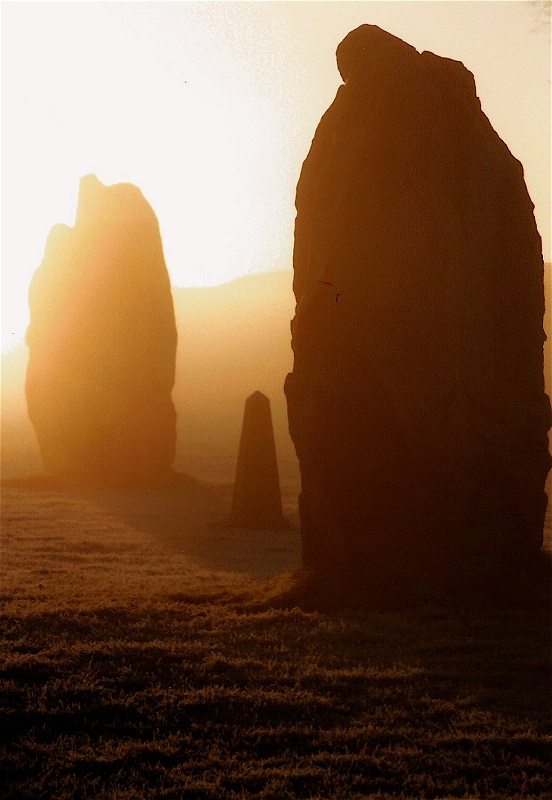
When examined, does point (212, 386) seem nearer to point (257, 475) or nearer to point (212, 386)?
point (212, 386)

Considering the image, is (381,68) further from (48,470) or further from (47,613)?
(48,470)

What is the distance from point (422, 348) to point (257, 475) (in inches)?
373

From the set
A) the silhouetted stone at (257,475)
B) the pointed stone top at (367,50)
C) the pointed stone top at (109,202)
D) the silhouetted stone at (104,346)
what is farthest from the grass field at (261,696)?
the pointed stone top at (109,202)

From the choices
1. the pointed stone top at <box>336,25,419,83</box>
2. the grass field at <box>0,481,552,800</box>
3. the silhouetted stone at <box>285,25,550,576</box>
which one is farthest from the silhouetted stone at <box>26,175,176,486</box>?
the silhouetted stone at <box>285,25,550,576</box>

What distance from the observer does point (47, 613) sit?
33.4 feet

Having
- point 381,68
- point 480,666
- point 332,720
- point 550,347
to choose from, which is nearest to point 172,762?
point 332,720

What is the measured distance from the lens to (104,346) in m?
32.5

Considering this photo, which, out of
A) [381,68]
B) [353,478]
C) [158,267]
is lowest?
[353,478]

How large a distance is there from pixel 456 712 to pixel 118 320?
26517 millimetres

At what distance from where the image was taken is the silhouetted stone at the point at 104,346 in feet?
102

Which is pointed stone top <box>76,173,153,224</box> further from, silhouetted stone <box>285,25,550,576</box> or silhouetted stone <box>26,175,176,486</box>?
silhouetted stone <box>285,25,550,576</box>

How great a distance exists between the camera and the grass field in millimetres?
6277

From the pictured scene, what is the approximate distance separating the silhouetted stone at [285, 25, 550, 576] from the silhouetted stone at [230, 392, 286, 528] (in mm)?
8077

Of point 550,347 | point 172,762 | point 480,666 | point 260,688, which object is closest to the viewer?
point 172,762
